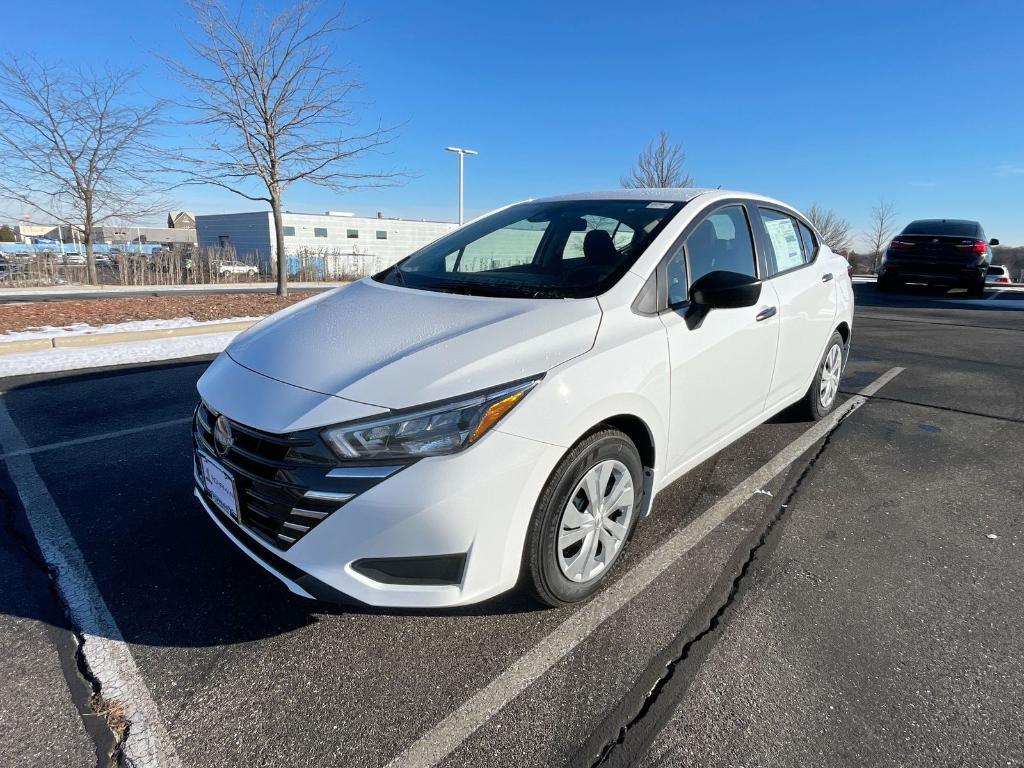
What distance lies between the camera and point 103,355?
22.4 feet

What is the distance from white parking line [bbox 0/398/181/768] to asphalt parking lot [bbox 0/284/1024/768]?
0.09 ft

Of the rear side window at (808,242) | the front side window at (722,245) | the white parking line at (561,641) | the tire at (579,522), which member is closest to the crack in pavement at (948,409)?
the rear side window at (808,242)

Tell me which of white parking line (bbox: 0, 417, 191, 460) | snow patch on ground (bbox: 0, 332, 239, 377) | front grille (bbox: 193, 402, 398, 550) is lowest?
white parking line (bbox: 0, 417, 191, 460)

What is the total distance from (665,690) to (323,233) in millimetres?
46941

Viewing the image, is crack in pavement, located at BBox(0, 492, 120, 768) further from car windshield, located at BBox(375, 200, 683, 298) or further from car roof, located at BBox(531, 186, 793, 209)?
car roof, located at BBox(531, 186, 793, 209)

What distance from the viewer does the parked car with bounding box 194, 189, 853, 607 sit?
1896 mm

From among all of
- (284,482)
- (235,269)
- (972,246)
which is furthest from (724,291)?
(235,269)

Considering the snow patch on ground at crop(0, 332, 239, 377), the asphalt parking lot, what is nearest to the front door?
the asphalt parking lot

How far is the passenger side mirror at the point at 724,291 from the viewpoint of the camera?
2.60m

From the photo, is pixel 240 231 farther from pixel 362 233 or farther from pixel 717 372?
pixel 717 372

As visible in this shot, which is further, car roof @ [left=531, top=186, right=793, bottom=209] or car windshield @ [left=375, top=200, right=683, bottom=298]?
car roof @ [left=531, top=186, right=793, bottom=209]

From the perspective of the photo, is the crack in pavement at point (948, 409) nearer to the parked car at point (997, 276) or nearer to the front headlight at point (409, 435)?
the front headlight at point (409, 435)

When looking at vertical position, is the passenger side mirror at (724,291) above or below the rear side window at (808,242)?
below

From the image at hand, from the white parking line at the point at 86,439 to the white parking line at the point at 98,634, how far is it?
45cm
